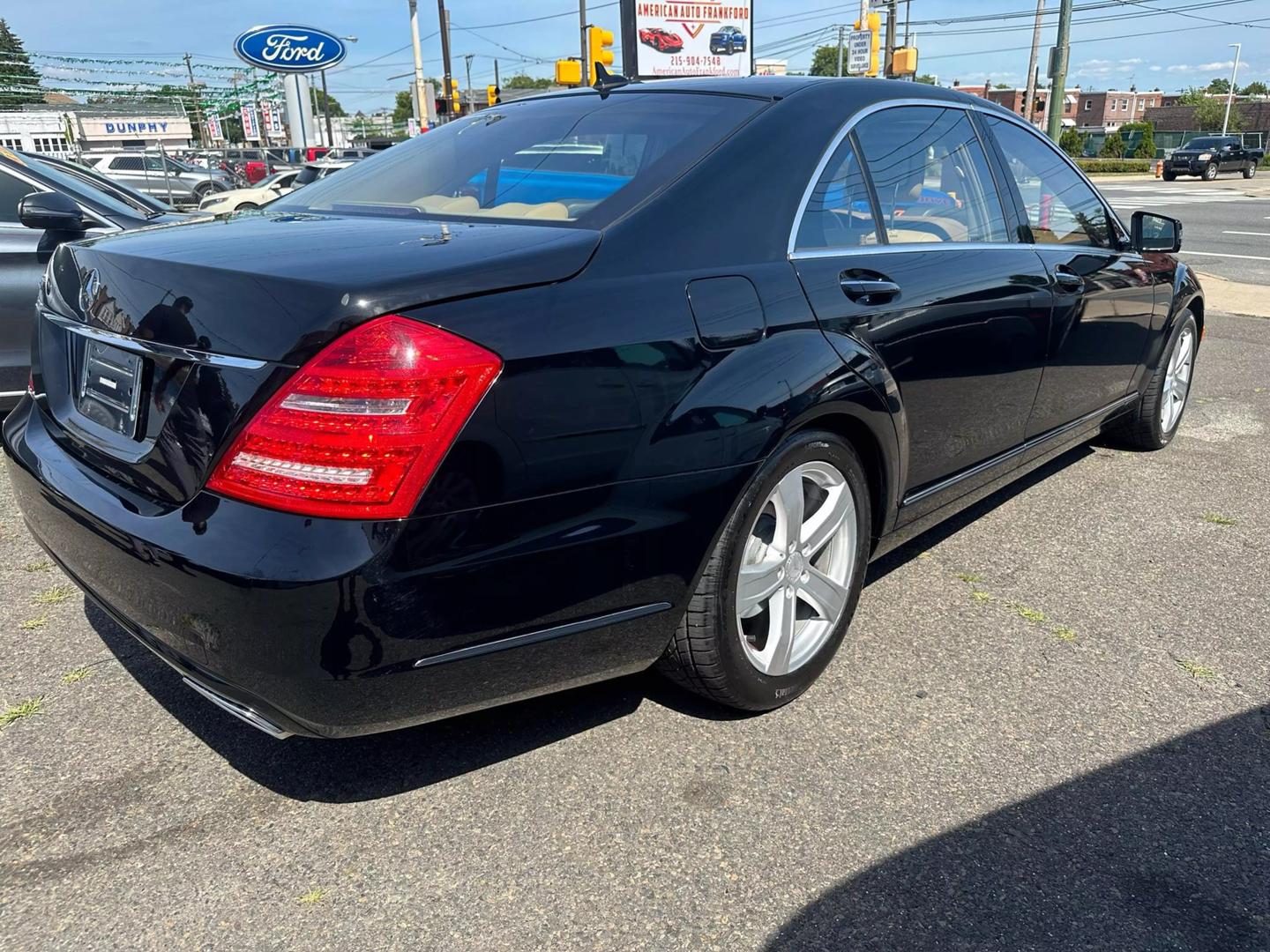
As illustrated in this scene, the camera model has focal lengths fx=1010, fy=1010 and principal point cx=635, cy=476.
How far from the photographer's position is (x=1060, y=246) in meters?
3.74

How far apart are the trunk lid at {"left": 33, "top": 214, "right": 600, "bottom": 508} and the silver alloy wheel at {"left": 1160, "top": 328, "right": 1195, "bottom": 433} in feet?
12.5

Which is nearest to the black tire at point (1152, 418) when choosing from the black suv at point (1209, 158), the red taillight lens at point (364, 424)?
the red taillight lens at point (364, 424)

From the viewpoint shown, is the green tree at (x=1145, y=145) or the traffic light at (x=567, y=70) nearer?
the traffic light at (x=567, y=70)

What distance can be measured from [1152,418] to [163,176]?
17.8 m

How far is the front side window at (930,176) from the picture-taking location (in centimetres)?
295

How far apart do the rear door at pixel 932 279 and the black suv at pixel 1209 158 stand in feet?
134

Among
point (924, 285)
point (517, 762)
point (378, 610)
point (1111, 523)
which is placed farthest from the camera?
point (1111, 523)

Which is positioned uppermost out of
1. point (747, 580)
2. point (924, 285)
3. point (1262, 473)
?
point (924, 285)

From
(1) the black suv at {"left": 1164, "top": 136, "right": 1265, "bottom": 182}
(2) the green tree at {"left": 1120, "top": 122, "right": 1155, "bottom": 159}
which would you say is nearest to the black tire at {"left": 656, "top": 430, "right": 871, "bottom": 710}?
(1) the black suv at {"left": 1164, "top": 136, "right": 1265, "bottom": 182}

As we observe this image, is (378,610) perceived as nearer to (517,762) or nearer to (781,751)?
(517,762)

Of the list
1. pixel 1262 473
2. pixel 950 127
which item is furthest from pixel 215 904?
pixel 1262 473

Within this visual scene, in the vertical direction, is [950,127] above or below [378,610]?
above

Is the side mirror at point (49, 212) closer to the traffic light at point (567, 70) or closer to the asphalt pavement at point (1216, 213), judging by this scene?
the asphalt pavement at point (1216, 213)

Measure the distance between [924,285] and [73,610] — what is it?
2.82 meters
